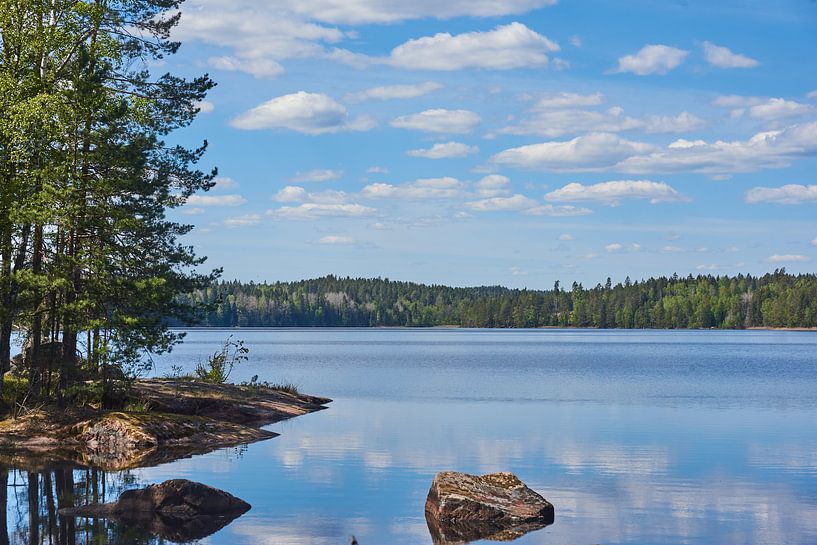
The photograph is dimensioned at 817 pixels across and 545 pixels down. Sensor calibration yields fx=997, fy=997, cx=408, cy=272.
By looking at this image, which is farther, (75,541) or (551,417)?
(551,417)

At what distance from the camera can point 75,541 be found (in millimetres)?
18547

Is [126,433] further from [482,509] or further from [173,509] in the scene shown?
[482,509]

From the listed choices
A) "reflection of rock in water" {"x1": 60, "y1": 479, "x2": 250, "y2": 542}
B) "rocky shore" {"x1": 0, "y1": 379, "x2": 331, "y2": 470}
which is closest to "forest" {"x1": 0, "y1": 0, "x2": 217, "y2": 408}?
"rocky shore" {"x1": 0, "y1": 379, "x2": 331, "y2": 470}

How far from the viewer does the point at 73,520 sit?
20391mm

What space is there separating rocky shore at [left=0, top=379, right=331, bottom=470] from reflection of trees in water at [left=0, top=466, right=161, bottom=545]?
1.86 meters

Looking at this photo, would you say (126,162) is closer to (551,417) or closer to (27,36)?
(27,36)

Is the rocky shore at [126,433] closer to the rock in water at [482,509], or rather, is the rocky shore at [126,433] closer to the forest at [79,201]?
the forest at [79,201]

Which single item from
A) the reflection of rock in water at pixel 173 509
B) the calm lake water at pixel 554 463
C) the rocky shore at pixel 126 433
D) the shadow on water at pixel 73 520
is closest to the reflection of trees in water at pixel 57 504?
the shadow on water at pixel 73 520

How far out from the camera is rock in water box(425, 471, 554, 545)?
20062 mm

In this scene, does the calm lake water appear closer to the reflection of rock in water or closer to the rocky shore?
the reflection of rock in water

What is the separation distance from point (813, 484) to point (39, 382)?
24.7 metres

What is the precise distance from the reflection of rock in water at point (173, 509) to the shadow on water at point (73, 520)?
0.07ft

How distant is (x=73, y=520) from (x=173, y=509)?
6.64 feet

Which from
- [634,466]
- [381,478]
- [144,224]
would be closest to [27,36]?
[144,224]
